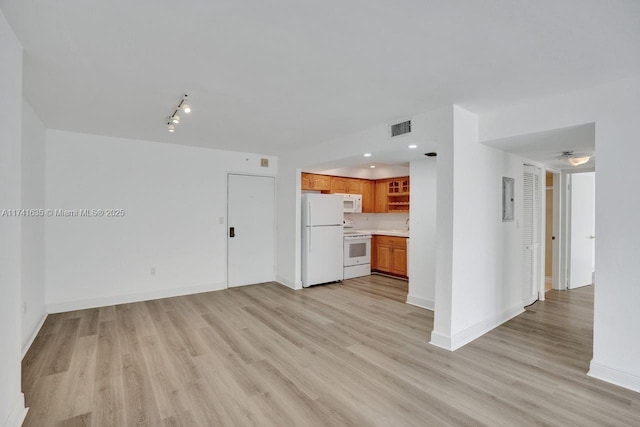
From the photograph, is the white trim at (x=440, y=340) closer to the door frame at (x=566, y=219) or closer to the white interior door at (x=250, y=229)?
the white interior door at (x=250, y=229)

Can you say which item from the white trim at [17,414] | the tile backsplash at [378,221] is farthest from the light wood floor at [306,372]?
the tile backsplash at [378,221]

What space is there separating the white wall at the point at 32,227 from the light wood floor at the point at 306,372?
0.75ft

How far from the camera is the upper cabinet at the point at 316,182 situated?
619cm

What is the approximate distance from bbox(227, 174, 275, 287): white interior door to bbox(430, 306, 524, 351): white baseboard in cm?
342

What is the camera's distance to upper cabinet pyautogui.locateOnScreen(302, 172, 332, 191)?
619cm

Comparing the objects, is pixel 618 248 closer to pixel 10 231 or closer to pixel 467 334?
pixel 467 334

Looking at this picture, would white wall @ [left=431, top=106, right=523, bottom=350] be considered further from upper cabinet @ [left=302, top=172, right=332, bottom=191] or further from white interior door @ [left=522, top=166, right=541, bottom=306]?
upper cabinet @ [left=302, top=172, right=332, bottom=191]

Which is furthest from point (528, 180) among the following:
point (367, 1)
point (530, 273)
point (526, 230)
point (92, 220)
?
point (92, 220)

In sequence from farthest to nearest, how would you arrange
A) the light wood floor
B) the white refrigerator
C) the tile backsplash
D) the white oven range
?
1. the tile backsplash
2. the white oven range
3. the white refrigerator
4. the light wood floor

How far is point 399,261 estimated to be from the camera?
6.01 m

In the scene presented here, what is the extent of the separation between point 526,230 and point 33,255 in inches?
240

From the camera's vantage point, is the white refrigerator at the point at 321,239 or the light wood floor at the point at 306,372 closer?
the light wood floor at the point at 306,372

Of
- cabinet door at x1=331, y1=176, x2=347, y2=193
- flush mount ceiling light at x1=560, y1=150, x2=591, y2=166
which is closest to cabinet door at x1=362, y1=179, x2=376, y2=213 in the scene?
cabinet door at x1=331, y1=176, x2=347, y2=193

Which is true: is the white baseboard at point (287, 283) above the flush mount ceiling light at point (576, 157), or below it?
below
